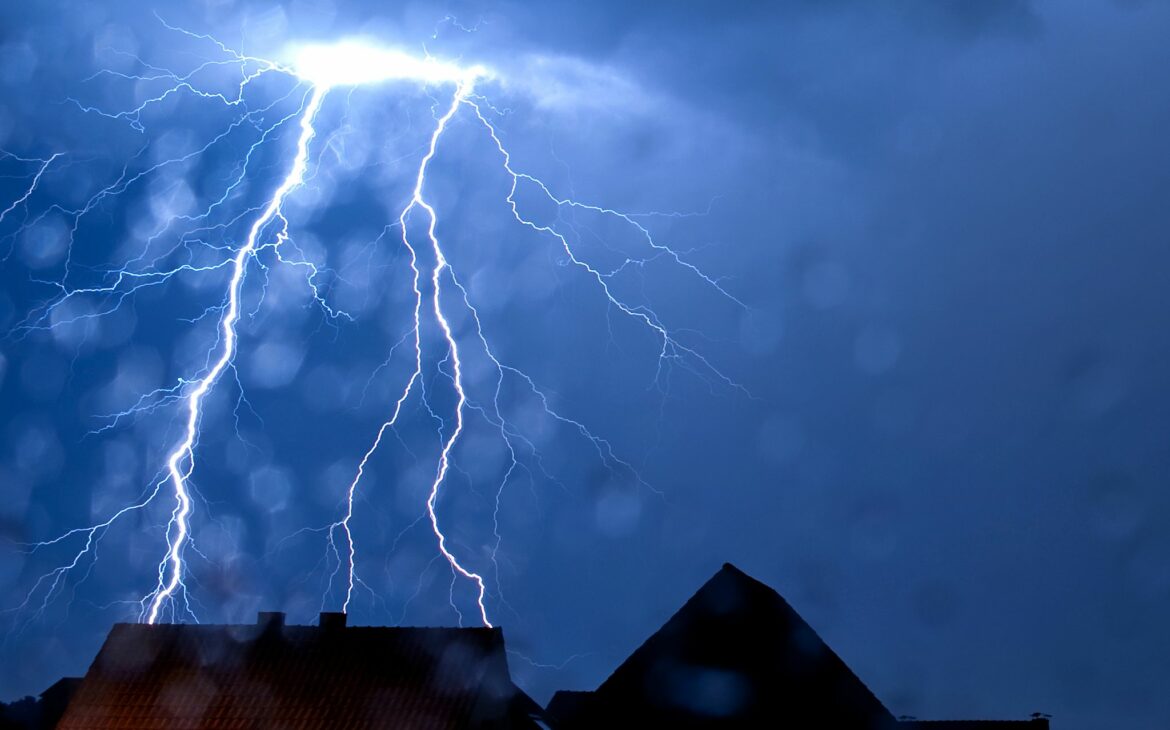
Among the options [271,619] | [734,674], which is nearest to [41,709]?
[271,619]

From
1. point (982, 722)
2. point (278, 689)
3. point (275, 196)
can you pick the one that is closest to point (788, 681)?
point (982, 722)

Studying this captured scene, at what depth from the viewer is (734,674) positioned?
602 inches

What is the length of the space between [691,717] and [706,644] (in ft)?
3.35

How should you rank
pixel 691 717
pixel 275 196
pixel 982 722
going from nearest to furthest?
pixel 691 717
pixel 982 722
pixel 275 196

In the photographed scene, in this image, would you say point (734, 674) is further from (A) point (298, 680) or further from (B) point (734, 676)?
(A) point (298, 680)

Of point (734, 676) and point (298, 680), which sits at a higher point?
point (734, 676)

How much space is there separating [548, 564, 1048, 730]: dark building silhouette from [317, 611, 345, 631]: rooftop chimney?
3.97 meters

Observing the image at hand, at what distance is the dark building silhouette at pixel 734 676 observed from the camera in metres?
15.0

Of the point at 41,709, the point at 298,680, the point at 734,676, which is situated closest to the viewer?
the point at 734,676

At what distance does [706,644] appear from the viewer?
611 inches

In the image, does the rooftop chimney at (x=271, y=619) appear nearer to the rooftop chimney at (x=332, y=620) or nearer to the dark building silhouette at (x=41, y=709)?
the rooftop chimney at (x=332, y=620)

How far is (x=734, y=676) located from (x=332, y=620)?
6.19 meters

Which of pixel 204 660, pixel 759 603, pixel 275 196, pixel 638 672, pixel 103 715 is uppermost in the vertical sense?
pixel 275 196

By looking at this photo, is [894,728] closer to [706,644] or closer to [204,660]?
[706,644]
